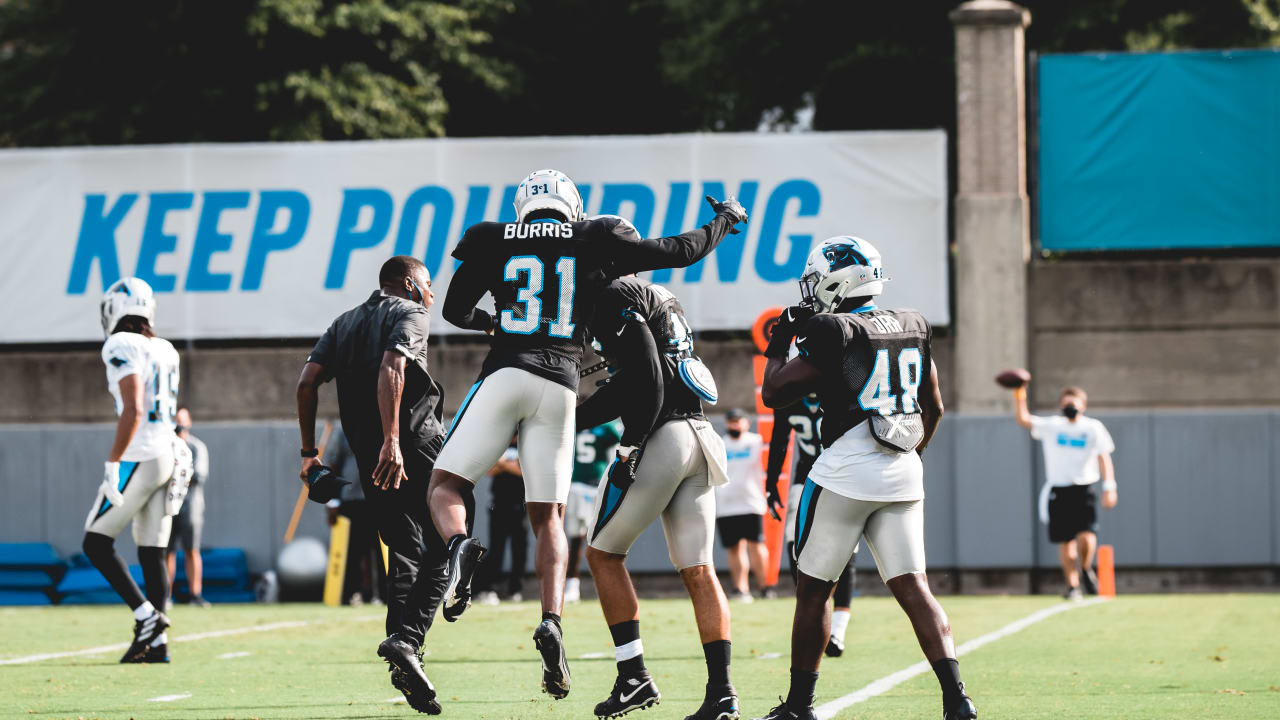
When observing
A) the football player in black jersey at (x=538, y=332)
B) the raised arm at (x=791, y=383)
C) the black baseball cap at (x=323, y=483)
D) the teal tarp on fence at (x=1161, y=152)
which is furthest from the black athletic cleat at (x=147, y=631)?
the teal tarp on fence at (x=1161, y=152)

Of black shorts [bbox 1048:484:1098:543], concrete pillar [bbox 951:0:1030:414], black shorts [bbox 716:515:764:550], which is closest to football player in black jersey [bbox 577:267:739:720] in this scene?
black shorts [bbox 716:515:764:550]

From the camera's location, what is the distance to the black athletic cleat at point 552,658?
21.6 feet

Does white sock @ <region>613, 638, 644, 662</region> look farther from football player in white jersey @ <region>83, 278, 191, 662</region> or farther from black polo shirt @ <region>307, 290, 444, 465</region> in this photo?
football player in white jersey @ <region>83, 278, 191, 662</region>

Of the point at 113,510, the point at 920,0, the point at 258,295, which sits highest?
the point at 920,0

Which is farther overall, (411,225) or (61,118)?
(61,118)

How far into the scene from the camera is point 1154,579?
63.4ft

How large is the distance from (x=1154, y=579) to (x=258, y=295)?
10.2m

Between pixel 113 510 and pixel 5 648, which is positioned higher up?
pixel 113 510

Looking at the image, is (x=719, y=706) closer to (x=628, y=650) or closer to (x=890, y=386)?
(x=628, y=650)

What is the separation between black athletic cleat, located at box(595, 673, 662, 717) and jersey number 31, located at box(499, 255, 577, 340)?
54.2 inches

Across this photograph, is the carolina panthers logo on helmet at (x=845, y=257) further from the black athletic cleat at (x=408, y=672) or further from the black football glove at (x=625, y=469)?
the black athletic cleat at (x=408, y=672)

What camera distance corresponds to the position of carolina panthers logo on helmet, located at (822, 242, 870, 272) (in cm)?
698

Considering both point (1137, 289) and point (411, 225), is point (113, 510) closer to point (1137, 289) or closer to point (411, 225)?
point (411, 225)

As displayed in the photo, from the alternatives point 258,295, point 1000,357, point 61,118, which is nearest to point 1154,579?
point 1000,357
